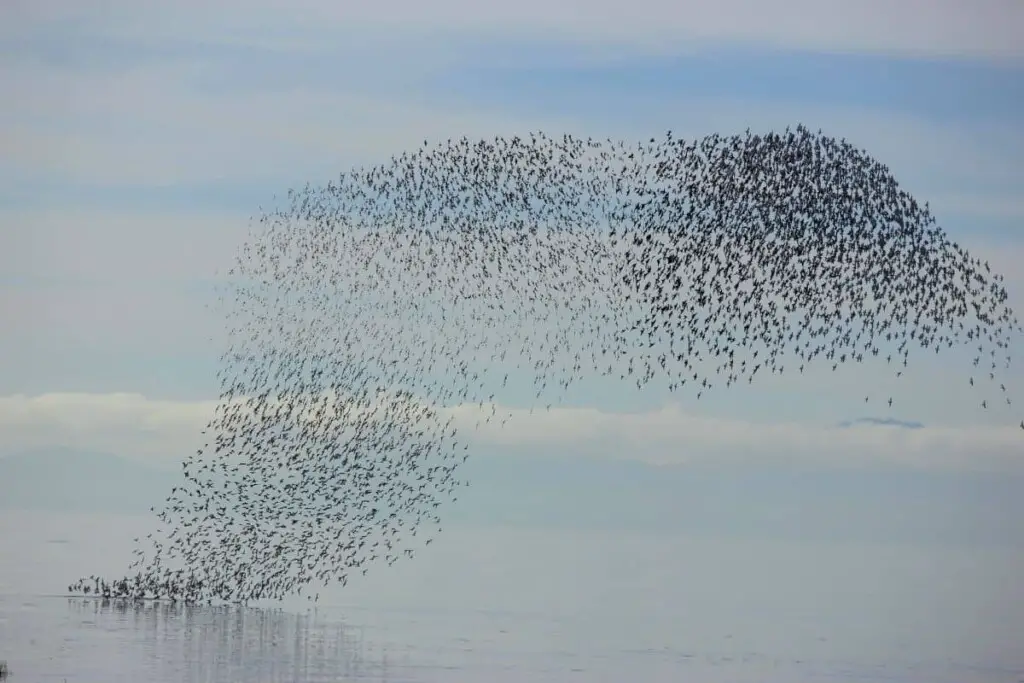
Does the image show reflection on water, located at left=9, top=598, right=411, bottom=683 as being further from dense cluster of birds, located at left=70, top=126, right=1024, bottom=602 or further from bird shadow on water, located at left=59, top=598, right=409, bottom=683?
dense cluster of birds, located at left=70, top=126, right=1024, bottom=602

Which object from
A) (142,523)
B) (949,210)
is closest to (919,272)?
(949,210)

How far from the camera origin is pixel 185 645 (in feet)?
23.5

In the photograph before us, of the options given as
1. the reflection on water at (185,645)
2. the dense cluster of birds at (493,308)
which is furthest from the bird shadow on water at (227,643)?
the dense cluster of birds at (493,308)

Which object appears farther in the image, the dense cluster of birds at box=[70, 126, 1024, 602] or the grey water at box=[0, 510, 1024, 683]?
the dense cluster of birds at box=[70, 126, 1024, 602]

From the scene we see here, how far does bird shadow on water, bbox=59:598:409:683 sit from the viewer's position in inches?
271

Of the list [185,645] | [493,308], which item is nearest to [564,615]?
[493,308]

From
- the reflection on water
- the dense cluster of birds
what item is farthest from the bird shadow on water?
the dense cluster of birds

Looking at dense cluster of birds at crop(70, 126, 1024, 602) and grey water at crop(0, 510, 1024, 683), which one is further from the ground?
dense cluster of birds at crop(70, 126, 1024, 602)

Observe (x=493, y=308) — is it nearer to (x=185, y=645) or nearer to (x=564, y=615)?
(x=564, y=615)

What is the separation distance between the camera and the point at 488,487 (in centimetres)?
738

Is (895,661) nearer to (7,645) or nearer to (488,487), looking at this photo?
(488,487)

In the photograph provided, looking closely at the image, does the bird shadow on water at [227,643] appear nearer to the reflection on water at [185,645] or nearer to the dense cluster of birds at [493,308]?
the reflection on water at [185,645]

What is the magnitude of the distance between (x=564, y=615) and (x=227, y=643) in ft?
5.18

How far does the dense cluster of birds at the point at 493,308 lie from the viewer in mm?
7320
